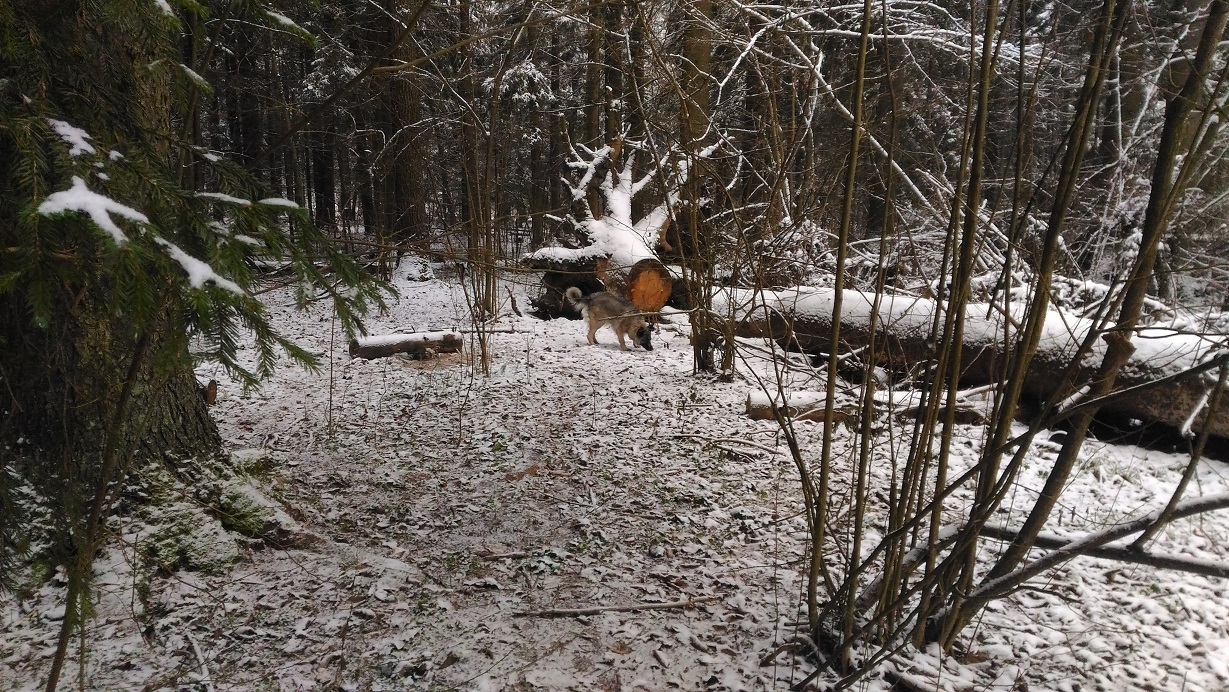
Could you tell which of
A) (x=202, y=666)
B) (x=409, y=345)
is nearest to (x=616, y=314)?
(x=409, y=345)

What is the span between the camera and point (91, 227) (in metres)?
1.34

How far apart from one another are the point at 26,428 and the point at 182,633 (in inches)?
44.4

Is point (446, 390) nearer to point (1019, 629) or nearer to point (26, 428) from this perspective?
point (26, 428)

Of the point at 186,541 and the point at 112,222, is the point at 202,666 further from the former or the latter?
the point at 112,222

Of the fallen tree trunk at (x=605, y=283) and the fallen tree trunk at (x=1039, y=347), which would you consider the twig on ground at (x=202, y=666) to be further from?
the fallen tree trunk at (x=605, y=283)

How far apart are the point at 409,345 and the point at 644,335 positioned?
3163 millimetres

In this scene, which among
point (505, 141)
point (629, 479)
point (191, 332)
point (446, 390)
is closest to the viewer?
point (191, 332)

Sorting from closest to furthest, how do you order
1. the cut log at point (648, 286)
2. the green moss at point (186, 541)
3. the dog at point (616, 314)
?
1. the green moss at point (186, 541)
2. the dog at point (616, 314)
3. the cut log at point (648, 286)

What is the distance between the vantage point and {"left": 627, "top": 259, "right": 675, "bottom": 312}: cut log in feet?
31.3

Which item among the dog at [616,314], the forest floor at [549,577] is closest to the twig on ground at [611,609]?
the forest floor at [549,577]

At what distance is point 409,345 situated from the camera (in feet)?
23.4

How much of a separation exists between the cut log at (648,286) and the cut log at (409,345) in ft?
10.5

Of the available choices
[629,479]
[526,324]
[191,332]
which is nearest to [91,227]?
[191,332]

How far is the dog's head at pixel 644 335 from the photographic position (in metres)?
8.36
